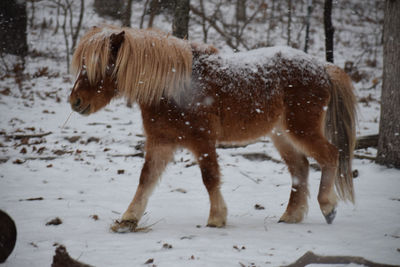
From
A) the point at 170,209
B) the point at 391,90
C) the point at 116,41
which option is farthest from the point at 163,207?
the point at 391,90

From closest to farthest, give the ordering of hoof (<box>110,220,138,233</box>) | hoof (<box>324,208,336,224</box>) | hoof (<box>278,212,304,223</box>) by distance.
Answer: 1. hoof (<box>110,220,138,233</box>)
2. hoof (<box>324,208,336,224</box>)
3. hoof (<box>278,212,304,223</box>)

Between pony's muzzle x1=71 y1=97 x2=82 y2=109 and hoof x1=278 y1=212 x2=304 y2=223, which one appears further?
hoof x1=278 y1=212 x2=304 y2=223

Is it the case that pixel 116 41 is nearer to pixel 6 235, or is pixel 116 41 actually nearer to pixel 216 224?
pixel 6 235

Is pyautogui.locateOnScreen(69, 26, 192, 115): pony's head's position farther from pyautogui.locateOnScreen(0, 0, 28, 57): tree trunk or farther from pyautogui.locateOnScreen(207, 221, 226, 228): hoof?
pyautogui.locateOnScreen(0, 0, 28, 57): tree trunk

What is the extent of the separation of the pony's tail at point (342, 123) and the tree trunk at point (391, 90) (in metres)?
1.70

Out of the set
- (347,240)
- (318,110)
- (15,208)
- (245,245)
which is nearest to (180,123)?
(245,245)

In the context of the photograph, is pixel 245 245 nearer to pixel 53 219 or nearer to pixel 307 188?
pixel 307 188

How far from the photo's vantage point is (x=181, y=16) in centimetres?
688

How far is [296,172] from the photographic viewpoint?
14.1ft

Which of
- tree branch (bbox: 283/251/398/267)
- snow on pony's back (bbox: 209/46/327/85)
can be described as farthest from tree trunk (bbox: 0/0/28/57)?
tree branch (bbox: 283/251/398/267)

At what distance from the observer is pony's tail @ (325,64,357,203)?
4066mm

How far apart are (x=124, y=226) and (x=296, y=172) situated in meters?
2.21

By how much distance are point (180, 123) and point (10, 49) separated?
13.3 metres

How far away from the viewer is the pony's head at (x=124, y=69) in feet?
11.1
